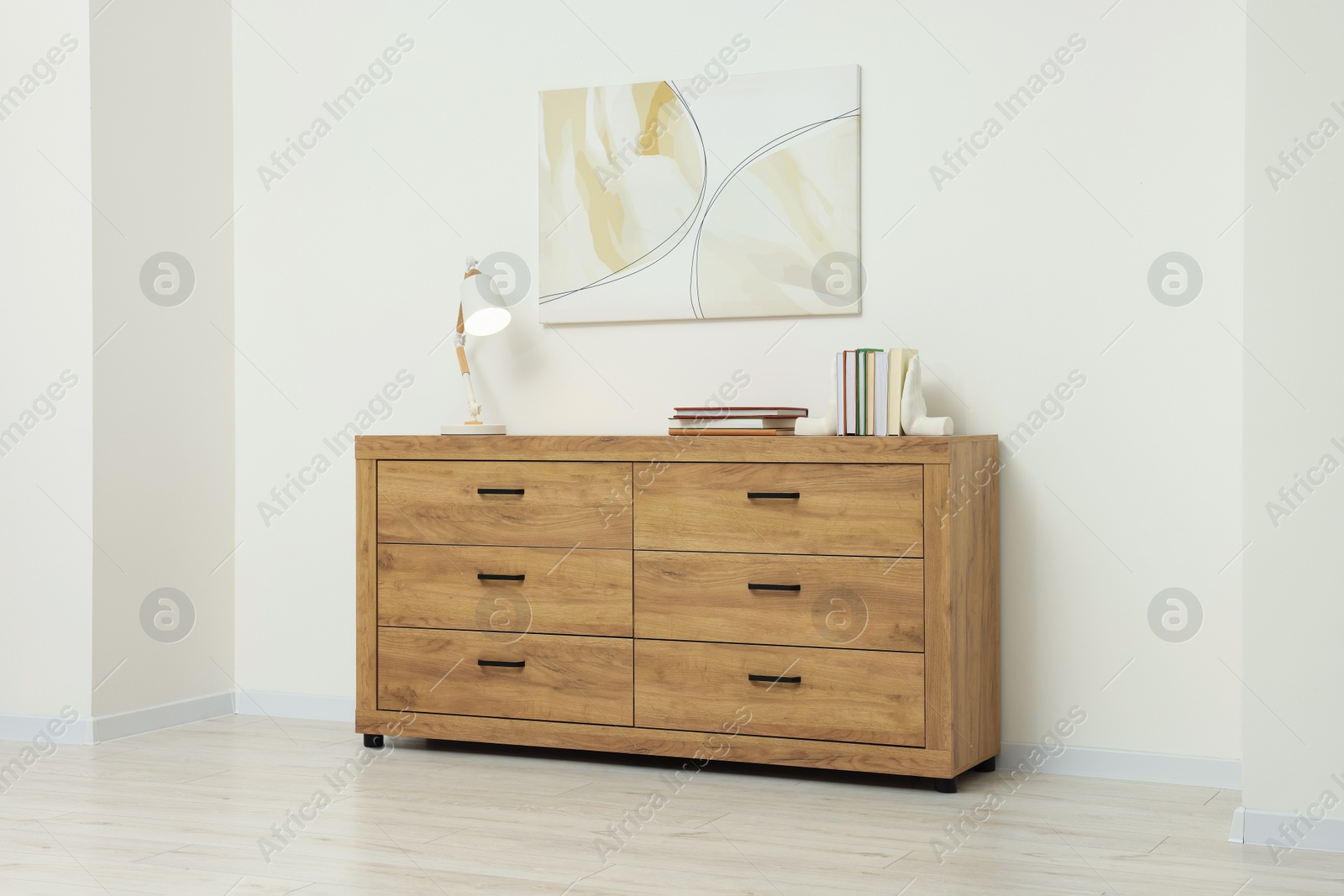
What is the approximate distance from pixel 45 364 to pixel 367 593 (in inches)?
45.1

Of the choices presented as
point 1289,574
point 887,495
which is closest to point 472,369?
point 887,495

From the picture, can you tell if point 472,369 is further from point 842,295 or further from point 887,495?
point 887,495

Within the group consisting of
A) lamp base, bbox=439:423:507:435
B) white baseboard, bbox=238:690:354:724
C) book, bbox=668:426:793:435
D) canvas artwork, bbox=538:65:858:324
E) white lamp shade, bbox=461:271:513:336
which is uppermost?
canvas artwork, bbox=538:65:858:324

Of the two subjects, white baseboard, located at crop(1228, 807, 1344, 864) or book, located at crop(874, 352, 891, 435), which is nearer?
white baseboard, located at crop(1228, 807, 1344, 864)

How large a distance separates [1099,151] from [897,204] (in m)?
0.51

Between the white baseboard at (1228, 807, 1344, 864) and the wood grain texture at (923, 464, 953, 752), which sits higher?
the wood grain texture at (923, 464, 953, 752)

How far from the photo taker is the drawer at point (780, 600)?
2.81 metres

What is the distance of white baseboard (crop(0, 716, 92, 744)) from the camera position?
11.1 feet

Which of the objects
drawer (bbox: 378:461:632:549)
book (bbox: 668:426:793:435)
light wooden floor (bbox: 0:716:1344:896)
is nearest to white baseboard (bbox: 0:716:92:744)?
light wooden floor (bbox: 0:716:1344:896)

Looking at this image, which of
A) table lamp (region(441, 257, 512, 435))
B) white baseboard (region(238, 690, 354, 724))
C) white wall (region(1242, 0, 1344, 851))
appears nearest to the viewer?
white wall (region(1242, 0, 1344, 851))

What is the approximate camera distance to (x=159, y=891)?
2135 millimetres

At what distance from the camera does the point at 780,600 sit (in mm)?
2904

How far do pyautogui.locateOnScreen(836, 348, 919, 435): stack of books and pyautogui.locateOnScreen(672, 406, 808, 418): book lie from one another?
179mm

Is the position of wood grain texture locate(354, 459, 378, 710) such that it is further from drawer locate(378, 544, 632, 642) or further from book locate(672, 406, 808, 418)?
book locate(672, 406, 808, 418)
